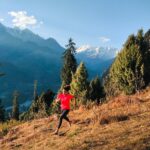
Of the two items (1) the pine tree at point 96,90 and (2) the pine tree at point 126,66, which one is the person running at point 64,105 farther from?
(1) the pine tree at point 96,90

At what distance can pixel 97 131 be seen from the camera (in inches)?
651

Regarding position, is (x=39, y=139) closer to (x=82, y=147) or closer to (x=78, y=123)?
(x=78, y=123)

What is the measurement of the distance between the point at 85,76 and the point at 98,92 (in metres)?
11.1

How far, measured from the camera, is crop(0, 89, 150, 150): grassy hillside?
14.3 meters

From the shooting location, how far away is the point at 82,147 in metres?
14.3

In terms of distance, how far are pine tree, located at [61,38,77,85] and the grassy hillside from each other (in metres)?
53.8

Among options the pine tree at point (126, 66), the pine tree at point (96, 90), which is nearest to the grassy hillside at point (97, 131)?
the pine tree at point (126, 66)

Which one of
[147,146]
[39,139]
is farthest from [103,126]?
[147,146]

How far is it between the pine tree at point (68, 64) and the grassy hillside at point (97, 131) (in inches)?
2119

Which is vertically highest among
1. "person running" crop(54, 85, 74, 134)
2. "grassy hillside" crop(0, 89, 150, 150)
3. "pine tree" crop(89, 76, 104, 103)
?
"pine tree" crop(89, 76, 104, 103)

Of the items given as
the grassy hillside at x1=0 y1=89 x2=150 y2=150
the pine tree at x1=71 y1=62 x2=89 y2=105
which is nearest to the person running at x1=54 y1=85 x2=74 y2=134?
the grassy hillside at x1=0 y1=89 x2=150 y2=150

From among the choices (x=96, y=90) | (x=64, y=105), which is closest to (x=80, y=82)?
(x=96, y=90)

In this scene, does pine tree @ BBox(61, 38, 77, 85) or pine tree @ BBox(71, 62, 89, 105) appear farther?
pine tree @ BBox(61, 38, 77, 85)

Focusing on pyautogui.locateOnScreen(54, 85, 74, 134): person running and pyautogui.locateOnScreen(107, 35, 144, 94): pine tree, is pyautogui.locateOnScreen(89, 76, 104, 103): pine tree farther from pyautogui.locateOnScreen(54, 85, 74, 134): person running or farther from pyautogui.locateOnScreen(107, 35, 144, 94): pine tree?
pyautogui.locateOnScreen(54, 85, 74, 134): person running
